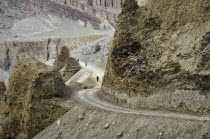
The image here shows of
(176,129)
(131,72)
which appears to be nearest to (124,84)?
(131,72)

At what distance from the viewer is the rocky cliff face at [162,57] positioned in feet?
75.8

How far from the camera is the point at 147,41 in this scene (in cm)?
2734

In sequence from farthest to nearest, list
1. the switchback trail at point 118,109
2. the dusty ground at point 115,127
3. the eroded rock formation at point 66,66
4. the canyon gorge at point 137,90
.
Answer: the eroded rock formation at point 66,66 → the canyon gorge at point 137,90 → the switchback trail at point 118,109 → the dusty ground at point 115,127

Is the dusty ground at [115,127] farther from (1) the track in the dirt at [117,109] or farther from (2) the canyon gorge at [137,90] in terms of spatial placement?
(1) the track in the dirt at [117,109]

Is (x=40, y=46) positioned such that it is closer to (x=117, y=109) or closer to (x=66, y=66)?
(x=66, y=66)

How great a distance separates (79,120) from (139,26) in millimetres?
8019

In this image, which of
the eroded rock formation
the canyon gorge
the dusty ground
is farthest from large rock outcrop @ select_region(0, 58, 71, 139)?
the eroded rock formation

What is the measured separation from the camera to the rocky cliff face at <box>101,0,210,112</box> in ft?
75.8

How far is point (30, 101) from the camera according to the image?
29062mm

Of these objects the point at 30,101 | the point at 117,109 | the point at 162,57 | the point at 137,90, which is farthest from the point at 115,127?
the point at 30,101

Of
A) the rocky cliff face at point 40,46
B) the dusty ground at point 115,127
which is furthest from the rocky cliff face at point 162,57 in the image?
the rocky cliff face at point 40,46

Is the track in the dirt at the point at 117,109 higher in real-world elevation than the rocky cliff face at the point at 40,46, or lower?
higher

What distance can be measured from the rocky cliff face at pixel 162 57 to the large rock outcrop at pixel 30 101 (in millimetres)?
3975

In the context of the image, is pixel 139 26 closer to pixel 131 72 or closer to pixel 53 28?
pixel 131 72
